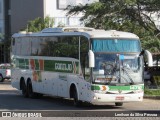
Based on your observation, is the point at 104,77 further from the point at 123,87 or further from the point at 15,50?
the point at 15,50

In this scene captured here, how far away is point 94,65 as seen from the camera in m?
19.9

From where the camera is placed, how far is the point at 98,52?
20.2 meters

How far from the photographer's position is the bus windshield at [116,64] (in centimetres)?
2002

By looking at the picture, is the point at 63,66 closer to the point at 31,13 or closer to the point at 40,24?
the point at 40,24

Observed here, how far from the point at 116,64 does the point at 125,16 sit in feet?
43.3

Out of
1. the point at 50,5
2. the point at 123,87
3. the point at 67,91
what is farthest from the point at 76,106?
the point at 50,5

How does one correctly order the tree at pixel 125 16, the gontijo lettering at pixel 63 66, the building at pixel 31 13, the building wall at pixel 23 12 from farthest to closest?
the building wall at pixel 23 12, the building at pixel 31 13, the tree at pixel 125 16, the gontijo lettering at pixel 63 66

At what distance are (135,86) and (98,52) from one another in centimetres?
195

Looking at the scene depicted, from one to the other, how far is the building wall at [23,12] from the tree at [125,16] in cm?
4299

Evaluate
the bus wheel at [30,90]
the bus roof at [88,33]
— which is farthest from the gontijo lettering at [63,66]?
the bus wheel at [30,90]

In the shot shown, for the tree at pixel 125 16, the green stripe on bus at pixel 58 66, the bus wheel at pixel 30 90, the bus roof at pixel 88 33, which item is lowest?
the bus wheel at pixel 30 90

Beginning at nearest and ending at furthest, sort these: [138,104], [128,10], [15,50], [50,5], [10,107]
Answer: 1. [10,107]
2. [138,104]
3. [15,50]
4. [128,10]
5. [50,5]

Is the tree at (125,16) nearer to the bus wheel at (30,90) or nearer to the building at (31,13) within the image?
the bus wheel at (30,90)

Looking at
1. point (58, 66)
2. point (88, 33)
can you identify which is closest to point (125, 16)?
point (58, 66)
